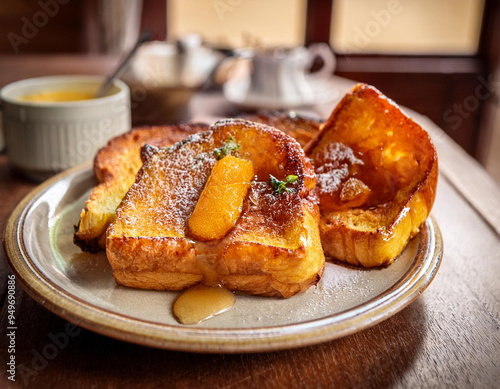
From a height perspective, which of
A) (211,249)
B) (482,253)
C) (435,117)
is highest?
(211,249)

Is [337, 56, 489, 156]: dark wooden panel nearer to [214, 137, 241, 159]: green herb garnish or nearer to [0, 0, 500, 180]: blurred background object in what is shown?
[0, 0, 500, 180]: blurred background object

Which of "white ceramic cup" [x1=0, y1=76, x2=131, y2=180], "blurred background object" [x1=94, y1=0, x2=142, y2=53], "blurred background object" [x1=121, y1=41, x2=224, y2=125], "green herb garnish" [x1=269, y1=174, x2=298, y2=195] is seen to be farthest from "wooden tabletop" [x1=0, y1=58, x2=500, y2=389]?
"blurred background object" [x1=94, y1=0, x2=142, y2=53]

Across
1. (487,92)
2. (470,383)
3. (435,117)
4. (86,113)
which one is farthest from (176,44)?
(487,92)

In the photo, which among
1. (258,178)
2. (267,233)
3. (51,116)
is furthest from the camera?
(51,116)

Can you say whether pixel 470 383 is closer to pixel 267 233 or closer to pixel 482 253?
pixel 267 233

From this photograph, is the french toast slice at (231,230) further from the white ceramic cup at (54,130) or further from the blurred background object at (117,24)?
the blurred background object at (117,24)

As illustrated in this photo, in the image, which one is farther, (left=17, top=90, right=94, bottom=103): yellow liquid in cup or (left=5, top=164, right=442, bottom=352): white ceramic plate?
(left=17, top=90, right=94, bottom=103): yellow liquid in cup

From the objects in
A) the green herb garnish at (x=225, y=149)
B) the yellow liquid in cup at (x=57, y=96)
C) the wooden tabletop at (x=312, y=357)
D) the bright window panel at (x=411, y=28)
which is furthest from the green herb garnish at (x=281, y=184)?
the bright window panel at (x=411, y=28)
